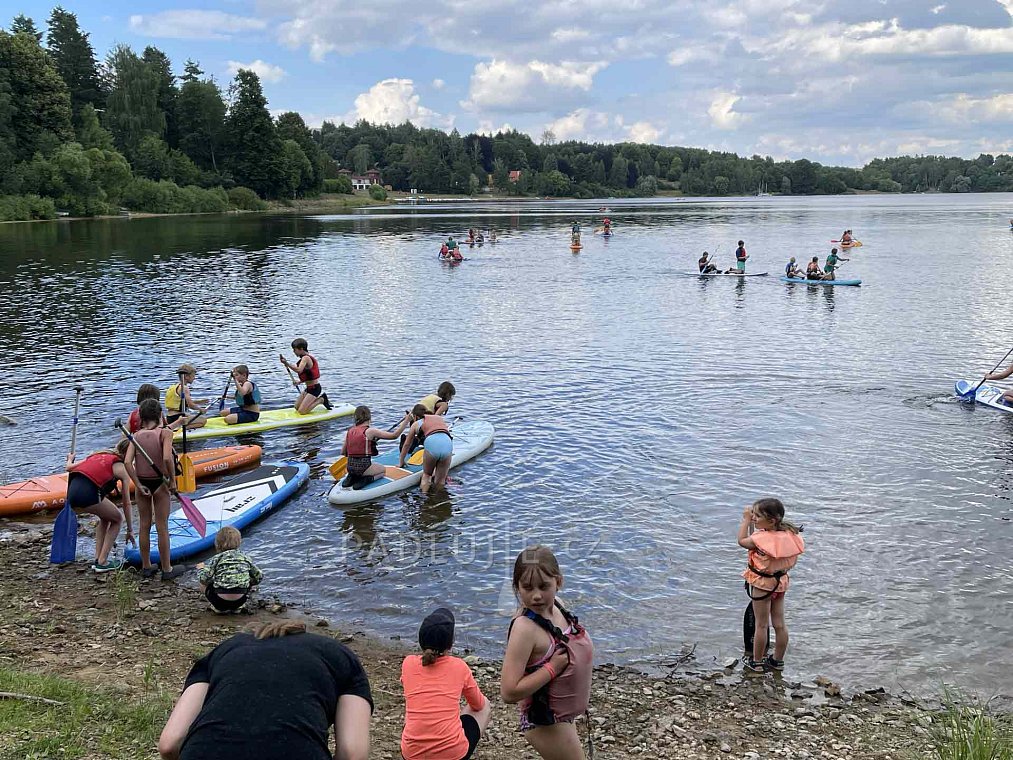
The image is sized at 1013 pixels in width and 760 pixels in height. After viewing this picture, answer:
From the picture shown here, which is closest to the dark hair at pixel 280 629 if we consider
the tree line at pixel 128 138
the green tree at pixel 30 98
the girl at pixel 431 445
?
the girl at pixel 431 445

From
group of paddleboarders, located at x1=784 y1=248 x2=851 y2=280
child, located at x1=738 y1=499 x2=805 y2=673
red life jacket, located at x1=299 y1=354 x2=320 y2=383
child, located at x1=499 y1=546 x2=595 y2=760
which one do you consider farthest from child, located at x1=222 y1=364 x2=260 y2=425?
group of paddleboarders, located at x1=784 y1=248 x2=851 y2=280

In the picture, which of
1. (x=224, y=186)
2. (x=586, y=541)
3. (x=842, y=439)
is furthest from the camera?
(x=224, y=186)

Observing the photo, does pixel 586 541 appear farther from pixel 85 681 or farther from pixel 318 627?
pixel 85 681

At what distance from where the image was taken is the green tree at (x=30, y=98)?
80.5 metres

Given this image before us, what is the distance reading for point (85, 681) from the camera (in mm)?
6965

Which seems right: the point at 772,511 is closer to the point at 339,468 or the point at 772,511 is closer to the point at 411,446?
the point at 411,446

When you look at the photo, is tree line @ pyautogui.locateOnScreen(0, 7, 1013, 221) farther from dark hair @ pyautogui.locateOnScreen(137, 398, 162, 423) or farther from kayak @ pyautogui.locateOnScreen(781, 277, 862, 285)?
dark hair @ pyautogui.locateOnScreen(137, 398, 162, 423)

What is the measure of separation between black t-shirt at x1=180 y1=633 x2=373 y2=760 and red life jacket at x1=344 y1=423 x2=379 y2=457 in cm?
908

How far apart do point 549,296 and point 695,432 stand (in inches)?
762

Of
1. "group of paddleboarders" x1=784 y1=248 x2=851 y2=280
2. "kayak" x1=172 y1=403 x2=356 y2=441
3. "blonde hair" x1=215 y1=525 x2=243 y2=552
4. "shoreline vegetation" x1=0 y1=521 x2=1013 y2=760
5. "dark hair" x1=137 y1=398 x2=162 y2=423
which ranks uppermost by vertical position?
"group of paddleboarders" x1=784 y1=248 x2=851 y2=280

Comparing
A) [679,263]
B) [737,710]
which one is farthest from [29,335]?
[679,263]

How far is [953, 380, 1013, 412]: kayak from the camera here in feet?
57.1

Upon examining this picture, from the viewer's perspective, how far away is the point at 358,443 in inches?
499

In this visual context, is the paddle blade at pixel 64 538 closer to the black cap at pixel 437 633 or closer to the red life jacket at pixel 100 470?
the red life jacket at pixel 100 470
